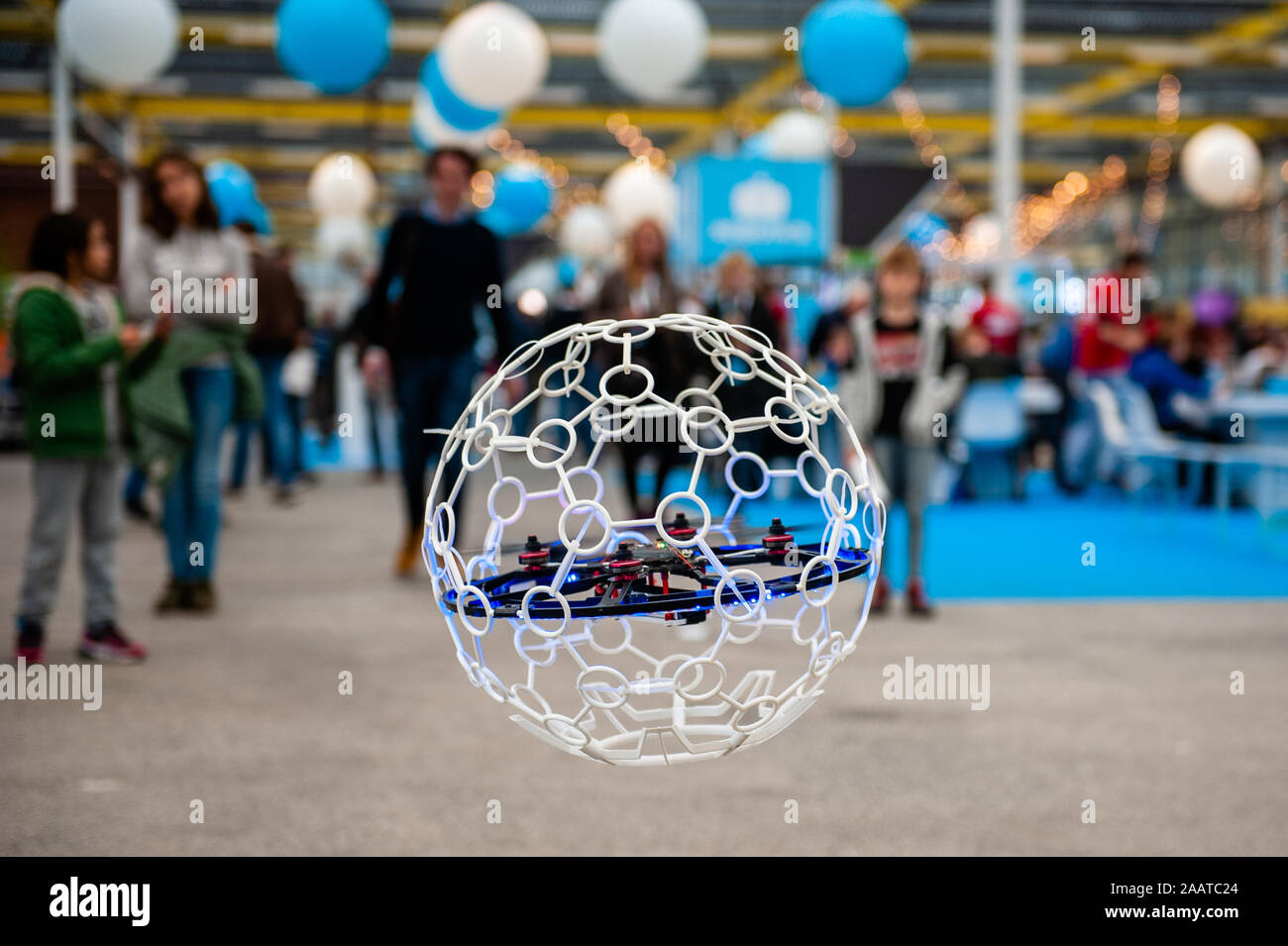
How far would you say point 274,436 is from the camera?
9.59 meters

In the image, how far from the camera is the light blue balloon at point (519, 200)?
1315 cm

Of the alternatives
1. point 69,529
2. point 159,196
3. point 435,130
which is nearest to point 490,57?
point 435,130

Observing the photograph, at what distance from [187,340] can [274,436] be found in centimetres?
478

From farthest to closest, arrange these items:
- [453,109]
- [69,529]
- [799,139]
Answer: [799,139] < [453,109] < [69,529]

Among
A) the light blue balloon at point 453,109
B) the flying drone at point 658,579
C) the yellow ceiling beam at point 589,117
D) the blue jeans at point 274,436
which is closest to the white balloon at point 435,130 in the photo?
the light blue balloon at point 453,109

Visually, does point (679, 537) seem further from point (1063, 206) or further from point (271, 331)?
point (1063, 206)

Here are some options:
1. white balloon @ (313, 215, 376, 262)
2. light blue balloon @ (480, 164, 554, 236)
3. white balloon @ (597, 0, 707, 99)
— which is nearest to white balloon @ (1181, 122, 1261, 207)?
white balloon @ (597, 0, 707, 99)

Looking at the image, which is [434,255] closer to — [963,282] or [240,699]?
[240,699]

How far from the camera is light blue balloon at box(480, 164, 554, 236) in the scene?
43.1ft

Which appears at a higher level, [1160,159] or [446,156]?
[1160,159]

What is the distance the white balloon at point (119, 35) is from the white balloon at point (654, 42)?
279cm

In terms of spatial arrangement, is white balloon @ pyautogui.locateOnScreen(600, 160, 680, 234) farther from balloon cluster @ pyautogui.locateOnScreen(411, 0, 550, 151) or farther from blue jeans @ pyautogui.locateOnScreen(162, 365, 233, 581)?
blue jeans @ pyautogui.locateOnScreen(162, 365, 233, 581)
